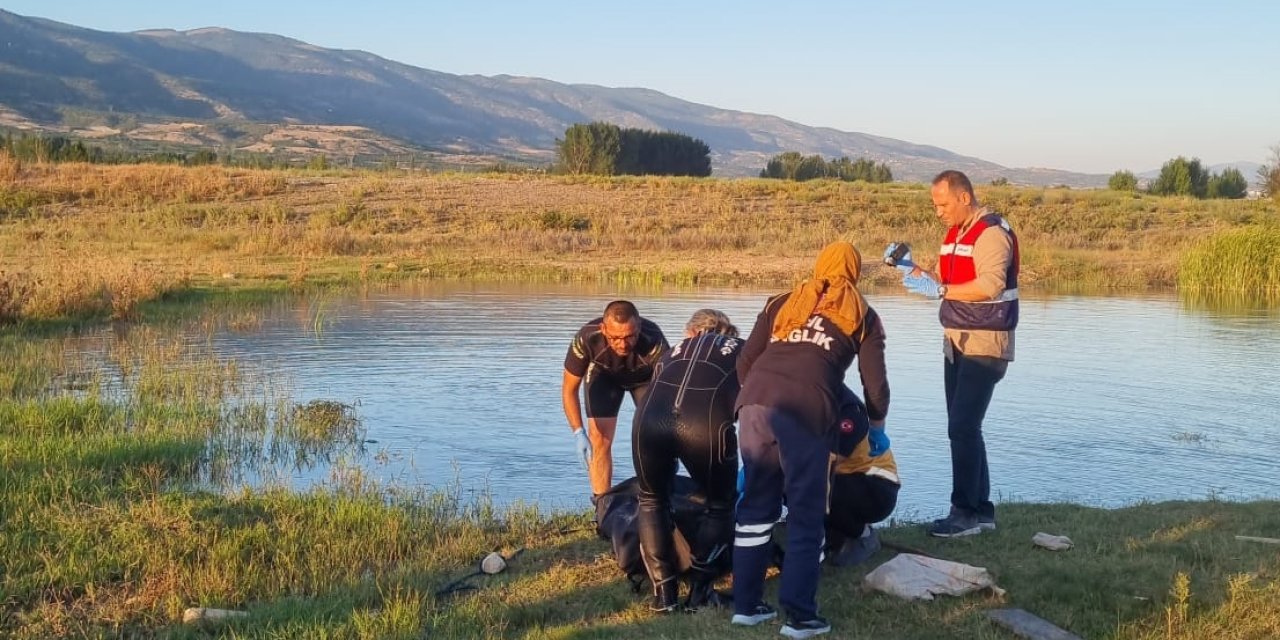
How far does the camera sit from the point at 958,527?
7.19 metres

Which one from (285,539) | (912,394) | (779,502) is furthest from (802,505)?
(912,394)

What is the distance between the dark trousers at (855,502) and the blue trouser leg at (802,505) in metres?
0.98

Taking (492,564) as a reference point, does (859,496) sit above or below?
above

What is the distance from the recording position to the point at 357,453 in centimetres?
991

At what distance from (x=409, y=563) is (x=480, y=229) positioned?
93.1 feet

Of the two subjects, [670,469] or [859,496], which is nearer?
[670,469]

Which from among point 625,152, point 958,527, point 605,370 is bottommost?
point 958,527

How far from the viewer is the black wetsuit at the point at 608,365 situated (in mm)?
7605

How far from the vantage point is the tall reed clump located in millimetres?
26297

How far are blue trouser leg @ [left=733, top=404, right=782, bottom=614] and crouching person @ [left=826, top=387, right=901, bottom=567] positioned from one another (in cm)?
95

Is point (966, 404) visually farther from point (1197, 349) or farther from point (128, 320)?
point (128, 320)

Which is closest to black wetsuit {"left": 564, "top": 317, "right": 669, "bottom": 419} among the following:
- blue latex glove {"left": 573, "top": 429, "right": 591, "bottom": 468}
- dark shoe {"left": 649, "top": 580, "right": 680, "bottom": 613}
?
blue latex glove {"left": 573, "top": 429, "right": 591, "bottom": 468}

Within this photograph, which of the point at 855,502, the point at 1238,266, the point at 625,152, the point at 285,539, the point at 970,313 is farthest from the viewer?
the point at 625,152

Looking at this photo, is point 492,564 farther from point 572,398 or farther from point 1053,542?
point 1053,542
